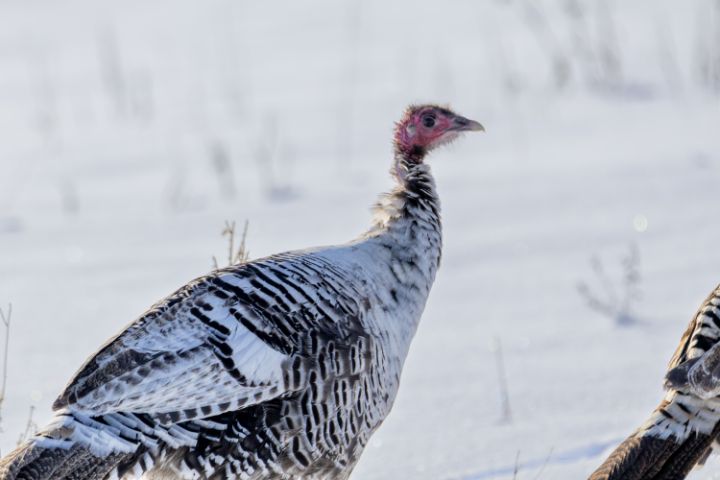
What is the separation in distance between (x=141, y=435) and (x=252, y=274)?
0.60 m

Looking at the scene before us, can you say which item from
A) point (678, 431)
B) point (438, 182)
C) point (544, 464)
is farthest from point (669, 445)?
point (438, 182)

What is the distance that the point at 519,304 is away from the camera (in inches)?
245

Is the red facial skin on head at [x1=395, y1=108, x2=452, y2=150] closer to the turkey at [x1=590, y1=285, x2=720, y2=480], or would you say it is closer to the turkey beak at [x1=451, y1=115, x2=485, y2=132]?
the turkey beak at [x1=451, y1=115, x2=485, y2=132]

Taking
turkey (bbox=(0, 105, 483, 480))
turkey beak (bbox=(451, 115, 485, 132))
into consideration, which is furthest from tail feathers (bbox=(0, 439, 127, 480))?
turkey beak (bbox=(451, 115, 485, 132))

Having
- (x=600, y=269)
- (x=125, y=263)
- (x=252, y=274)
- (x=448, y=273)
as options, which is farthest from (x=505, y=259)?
(x=252, y=274)

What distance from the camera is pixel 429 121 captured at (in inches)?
178

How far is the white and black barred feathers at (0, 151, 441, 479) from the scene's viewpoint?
3.28 meters

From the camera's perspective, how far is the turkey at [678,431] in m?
3.31

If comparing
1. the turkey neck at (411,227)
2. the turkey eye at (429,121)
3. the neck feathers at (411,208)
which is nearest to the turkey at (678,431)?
the turkey neck at (411,227)

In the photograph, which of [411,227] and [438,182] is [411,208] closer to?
[411,227]

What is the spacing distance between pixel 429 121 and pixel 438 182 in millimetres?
3794

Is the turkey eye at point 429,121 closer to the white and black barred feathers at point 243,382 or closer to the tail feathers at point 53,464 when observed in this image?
the white and black barred feathers at point 243,382

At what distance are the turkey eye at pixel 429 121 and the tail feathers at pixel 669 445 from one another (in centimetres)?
144

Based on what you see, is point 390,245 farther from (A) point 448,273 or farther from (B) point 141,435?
(A) point 448,273
